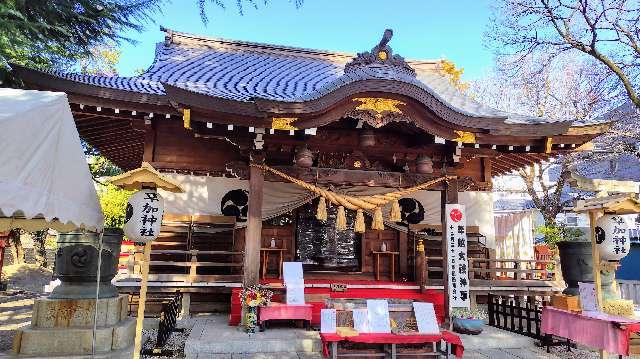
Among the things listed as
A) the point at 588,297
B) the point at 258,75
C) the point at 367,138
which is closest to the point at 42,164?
the point at 367,138

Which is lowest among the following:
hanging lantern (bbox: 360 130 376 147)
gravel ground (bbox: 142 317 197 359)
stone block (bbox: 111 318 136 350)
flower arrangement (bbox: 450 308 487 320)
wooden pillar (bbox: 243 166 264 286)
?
gravel ground (bbox: 142 317 197 359)

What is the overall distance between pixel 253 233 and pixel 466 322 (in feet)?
14.6

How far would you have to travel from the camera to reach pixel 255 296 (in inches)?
287

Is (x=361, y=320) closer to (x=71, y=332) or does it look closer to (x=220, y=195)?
(x=71, y=332)

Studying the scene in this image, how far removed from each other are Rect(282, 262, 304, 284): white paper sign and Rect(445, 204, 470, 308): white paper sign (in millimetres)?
3083

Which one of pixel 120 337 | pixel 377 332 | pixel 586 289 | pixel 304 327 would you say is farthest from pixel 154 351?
pixel 586 289

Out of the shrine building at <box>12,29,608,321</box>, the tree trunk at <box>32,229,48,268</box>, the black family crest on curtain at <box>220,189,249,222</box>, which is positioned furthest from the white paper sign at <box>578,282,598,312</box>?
the tree trunk at <box>32,229,48,268</box>

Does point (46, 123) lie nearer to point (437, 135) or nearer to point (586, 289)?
point (437, 135)

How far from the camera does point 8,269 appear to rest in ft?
57.0

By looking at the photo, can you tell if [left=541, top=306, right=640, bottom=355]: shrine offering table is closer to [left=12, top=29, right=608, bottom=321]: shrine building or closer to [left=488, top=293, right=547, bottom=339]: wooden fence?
[left=488, top=293, right=547, bottom=339]: wooden fence

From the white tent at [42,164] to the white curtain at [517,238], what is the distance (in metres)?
17.5

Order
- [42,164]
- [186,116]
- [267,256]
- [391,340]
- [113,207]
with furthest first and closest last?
[113,207] < [267,256] < [186,116] < [391,340] < [42,164]

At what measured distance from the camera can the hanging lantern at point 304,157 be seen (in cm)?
830

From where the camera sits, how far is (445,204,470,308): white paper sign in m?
8.16
